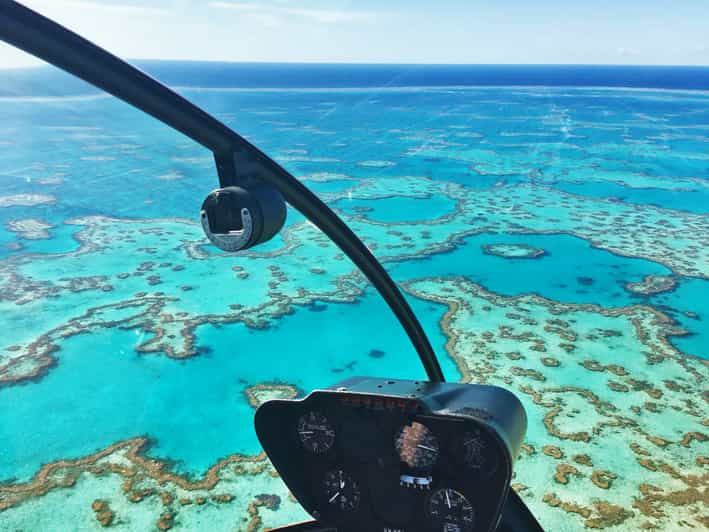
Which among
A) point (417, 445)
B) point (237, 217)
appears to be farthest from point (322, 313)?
point (237, 217)

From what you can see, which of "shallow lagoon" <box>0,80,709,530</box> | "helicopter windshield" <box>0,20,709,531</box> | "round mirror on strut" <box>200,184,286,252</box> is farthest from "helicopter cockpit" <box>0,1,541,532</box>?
"shallow lagoon" <box>0,80,709,530</box>

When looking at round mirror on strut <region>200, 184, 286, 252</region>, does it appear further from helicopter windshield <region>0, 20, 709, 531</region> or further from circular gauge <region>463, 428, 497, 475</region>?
helicopter windshield <region>0, 20, 709, 531</region>

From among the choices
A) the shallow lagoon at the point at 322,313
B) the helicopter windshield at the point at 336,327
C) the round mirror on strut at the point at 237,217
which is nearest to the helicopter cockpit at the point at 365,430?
the round mirror on strut at the point at 237,217

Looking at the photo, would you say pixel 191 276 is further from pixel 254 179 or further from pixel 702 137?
pixel 702 137

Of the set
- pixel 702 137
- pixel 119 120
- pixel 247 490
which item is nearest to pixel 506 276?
pixel 247 490

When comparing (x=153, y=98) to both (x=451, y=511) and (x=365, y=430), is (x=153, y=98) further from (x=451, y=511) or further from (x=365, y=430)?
(x=451, y=511)

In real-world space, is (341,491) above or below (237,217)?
below
